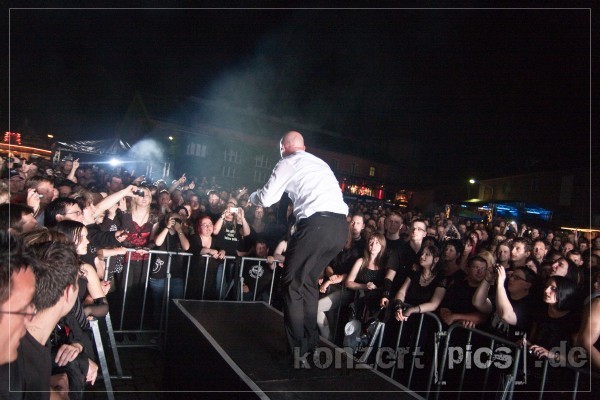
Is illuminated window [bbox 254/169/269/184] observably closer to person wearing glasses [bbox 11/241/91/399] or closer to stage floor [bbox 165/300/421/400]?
stage floor [bbox 165/300/421/400]

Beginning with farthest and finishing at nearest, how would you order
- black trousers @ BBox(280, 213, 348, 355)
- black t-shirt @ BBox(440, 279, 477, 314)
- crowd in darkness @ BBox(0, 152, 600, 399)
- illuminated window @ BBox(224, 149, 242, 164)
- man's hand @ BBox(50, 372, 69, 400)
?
illuminated window @ BBox(224, 149, 242, 164), black t-shirt @ BBox(440, 279, 477, 314), black trousers @ BBox(280, 213, 348, 355), man's hand @ BBox(50, 372, 69, 400), crowd in darkness @ BBox(0, 152, 600, 399)

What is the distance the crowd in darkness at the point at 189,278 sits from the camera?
1.83m

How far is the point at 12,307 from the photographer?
59.6 inches

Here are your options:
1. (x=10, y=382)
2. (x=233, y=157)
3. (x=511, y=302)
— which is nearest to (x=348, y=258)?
(x=511, y=302)

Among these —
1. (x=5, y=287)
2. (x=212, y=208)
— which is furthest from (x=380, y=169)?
(x=5, y=287)

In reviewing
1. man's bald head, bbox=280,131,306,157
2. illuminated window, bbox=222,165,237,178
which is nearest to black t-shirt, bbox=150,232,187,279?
man's bald head, bbox=280,131,306,157

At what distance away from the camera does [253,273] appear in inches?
248

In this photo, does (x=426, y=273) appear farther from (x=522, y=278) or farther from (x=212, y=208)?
(x=212, y=208)

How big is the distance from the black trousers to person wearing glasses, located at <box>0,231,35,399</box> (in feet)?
6.31

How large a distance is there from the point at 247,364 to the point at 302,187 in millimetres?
1538

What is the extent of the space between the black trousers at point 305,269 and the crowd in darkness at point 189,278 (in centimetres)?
146

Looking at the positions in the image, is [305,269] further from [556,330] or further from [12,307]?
[556,330]

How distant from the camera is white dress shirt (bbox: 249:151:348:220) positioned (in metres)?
3.34

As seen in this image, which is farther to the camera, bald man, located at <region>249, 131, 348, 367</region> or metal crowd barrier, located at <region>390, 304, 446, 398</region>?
metal crowd barrier, located at <region>390, 304, 446, 398</region>
